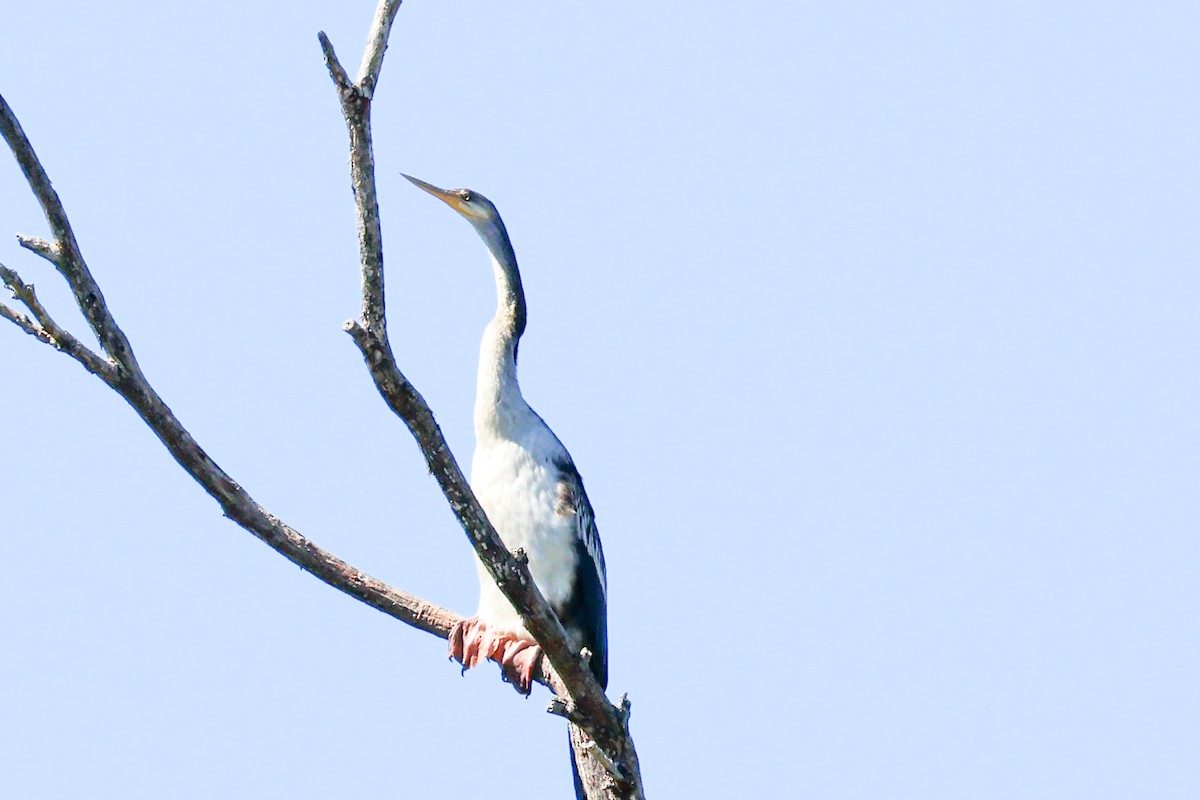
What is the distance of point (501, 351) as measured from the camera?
5840mm

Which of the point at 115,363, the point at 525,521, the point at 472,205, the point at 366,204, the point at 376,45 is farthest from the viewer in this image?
the point at 472,205

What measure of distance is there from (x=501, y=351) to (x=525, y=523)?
0.76 m

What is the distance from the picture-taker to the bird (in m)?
5.39

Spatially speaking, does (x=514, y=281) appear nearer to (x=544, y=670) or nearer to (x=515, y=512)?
(x=515, y=512)

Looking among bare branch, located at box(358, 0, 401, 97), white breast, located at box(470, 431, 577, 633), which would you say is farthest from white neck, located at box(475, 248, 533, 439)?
bare branch, located at box(358, 0, 401, 97)

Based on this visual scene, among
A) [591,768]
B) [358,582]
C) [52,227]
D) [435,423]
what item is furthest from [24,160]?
[591,768]

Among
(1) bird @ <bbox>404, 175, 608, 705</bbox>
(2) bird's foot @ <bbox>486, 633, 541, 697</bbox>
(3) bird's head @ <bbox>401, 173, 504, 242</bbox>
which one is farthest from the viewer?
(3) bird's head @ <bbox>401, 173, 504, 242</bbox>

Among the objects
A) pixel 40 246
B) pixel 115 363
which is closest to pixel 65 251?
pixel 40 246

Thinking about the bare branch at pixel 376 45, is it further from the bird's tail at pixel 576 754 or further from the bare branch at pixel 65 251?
the bird's tail at pixel 576 754

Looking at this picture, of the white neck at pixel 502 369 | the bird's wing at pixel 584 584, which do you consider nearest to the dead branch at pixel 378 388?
the bird's wing at pixel 584 584

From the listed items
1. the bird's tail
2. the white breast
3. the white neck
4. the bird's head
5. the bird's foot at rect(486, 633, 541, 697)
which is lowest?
the bird's tail

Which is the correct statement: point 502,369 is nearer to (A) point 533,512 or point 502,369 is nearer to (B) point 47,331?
(A) point 533,512

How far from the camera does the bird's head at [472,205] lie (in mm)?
6242

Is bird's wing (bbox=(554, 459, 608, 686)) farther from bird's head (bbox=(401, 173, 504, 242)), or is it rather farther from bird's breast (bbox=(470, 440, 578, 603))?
bird's head (bbox=(401, 173, 504, 242))
